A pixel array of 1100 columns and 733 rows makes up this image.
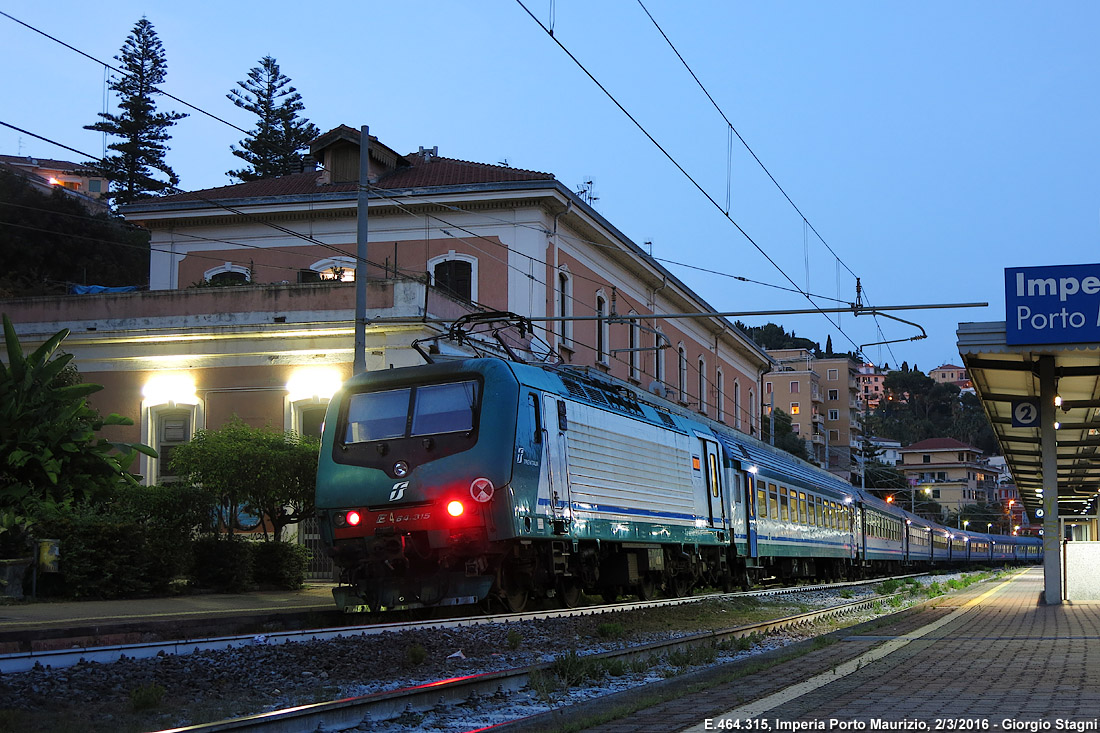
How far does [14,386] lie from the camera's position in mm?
18812

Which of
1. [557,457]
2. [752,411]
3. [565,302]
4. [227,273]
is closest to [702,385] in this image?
[752,411]

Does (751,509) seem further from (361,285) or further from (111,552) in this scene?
(111,552)

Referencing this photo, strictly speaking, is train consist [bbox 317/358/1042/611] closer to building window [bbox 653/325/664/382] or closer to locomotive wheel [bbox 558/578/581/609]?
locomotive wheel [bbox 558/578/581/609]

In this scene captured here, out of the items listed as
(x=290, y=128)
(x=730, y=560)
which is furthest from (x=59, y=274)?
(x=730, y=560)

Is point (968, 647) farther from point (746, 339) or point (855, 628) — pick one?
point (746, 339)

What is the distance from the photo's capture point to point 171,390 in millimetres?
29594

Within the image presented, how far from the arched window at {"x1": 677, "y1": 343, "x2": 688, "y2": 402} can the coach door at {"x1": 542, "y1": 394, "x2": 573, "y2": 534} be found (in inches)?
1281

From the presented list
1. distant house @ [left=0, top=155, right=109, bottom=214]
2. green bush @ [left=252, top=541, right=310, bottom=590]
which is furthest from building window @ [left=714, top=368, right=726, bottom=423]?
distant house @ [left=0, top=155, right=109, bottom=214]

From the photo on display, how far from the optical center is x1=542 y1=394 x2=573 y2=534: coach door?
1572 cm

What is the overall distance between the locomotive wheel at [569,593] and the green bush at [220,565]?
6.46 metres

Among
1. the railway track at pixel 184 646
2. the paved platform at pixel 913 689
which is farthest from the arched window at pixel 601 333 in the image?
the paved platform at pixel 913 689

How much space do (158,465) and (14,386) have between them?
11.3 metres

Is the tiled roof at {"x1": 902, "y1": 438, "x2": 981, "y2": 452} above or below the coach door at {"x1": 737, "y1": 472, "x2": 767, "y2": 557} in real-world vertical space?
above

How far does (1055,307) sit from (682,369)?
31.9 metres
